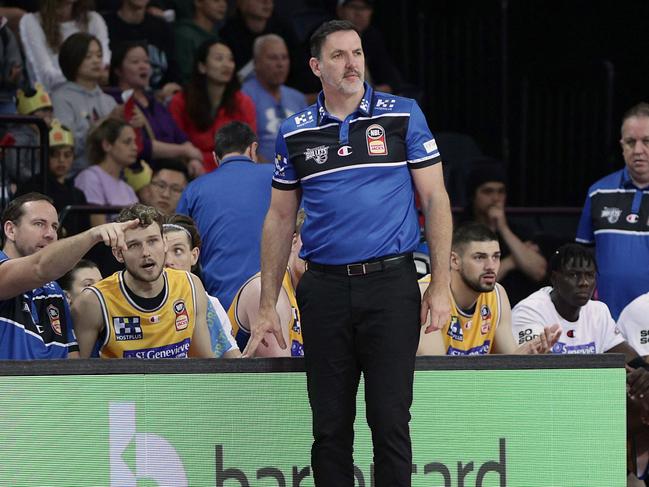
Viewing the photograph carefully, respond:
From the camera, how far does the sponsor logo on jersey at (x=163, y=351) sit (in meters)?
7.25

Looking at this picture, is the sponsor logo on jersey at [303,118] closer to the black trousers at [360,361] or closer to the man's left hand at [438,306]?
the black trousers at [360,361]

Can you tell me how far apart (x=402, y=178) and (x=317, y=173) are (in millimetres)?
373

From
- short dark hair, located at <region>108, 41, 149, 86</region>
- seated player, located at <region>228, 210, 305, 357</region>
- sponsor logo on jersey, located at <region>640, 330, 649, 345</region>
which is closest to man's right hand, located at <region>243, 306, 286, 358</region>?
seated player, located at <region>228, 210, 305, 357</region>

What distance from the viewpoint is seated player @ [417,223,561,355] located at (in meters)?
8.24

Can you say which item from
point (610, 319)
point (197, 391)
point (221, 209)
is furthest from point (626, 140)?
point (197, 391)

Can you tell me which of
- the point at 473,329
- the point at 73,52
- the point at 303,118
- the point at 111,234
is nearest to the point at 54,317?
the point at 111,234

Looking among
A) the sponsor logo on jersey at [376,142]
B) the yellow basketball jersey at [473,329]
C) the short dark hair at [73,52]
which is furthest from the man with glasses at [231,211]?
the sponsor logo on jersey at [376,142]

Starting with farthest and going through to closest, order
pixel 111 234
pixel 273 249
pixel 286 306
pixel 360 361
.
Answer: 1. pixel 286 306
2. pixel 273 249
3. pixel 360 361
4. pixel 111 234

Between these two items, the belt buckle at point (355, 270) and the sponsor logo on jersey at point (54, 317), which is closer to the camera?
the belt buckle at point (355, 270)

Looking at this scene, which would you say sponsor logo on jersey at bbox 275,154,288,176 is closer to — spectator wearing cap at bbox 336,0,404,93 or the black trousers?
the black trousers

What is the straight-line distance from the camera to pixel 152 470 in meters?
6.54

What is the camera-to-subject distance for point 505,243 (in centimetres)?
1082

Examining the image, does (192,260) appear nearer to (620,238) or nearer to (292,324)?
(292,324)

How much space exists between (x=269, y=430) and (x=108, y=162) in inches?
177
